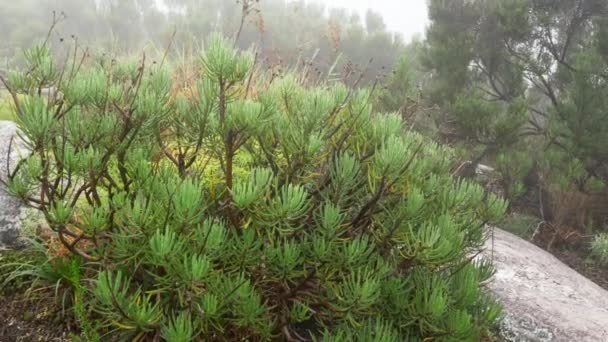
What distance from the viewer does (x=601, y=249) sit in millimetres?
6941

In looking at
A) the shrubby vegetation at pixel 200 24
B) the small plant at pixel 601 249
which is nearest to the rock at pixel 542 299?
the small plant at pixel 601 249

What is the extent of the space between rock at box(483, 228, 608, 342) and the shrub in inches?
36.1

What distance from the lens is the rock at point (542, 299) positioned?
12.2 ft

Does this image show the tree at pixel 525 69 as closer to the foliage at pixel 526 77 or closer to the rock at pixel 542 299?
the foliage at pixel 526 77

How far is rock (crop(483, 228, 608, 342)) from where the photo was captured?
12.2 ft

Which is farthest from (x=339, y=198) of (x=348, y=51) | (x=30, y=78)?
(x=348, y=51)

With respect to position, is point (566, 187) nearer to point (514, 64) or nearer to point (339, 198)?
point (514, 64)

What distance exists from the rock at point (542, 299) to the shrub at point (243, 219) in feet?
3.01

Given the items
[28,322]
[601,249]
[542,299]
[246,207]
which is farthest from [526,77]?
[28,322]

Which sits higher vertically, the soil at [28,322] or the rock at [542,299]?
the rock at [542,299]

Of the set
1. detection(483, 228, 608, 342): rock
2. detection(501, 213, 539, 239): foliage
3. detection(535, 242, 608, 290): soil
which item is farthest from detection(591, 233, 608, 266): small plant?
detection(483, 228, 608, 342): rock

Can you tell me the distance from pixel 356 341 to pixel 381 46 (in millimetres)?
→ 17463

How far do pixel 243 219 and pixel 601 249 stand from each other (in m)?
6.44

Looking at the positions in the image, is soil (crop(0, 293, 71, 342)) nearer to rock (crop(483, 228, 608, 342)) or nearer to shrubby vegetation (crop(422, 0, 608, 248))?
rock (crop(483, 228, 608, 342))
